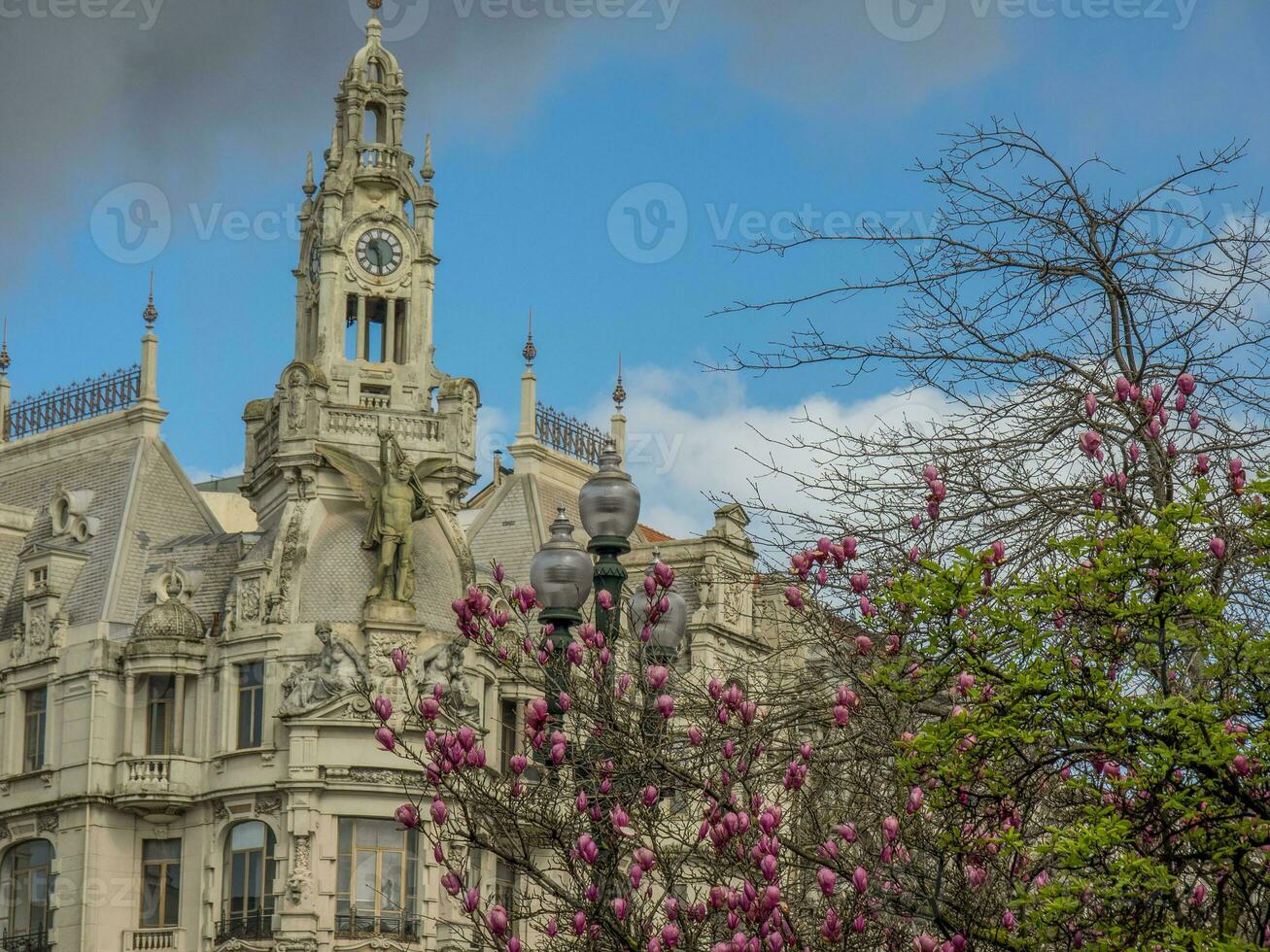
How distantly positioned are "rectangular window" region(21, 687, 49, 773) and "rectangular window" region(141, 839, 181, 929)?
3.11 metres

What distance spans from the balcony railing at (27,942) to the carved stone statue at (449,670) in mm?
9258

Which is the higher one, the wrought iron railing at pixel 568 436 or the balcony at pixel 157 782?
the wrought iron railing at pixel 568 436

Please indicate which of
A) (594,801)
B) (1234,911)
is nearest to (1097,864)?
(1234,911)

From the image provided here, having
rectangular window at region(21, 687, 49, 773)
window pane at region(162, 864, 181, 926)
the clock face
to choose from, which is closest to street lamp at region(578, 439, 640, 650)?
window pane at region(162, 864, 181, 926)

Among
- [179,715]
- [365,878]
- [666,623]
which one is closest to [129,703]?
[179,715]

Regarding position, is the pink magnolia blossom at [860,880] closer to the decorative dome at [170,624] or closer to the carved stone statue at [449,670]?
the carved stone statue at [449,670]

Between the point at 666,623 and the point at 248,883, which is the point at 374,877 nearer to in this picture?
the point at 248,883

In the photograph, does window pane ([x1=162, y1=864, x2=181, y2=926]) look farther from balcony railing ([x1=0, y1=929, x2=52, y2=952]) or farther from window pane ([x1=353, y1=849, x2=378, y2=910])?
window pane ([x1=353, y1=849, x2=378, y2=910])

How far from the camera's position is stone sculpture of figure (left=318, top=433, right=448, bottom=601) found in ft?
170

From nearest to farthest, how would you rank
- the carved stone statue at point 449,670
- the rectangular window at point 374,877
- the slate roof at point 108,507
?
the rectangular window at point 374,877 → the carved stone statue at point 449,670 → the slate roof at point 108,507

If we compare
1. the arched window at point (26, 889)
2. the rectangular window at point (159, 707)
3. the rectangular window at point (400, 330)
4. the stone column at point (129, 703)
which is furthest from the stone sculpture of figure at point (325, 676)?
the rectangular window at point (400, 330)

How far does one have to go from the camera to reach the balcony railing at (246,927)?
164 feet

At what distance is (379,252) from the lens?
56.2 meters

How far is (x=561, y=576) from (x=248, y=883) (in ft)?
95.9
